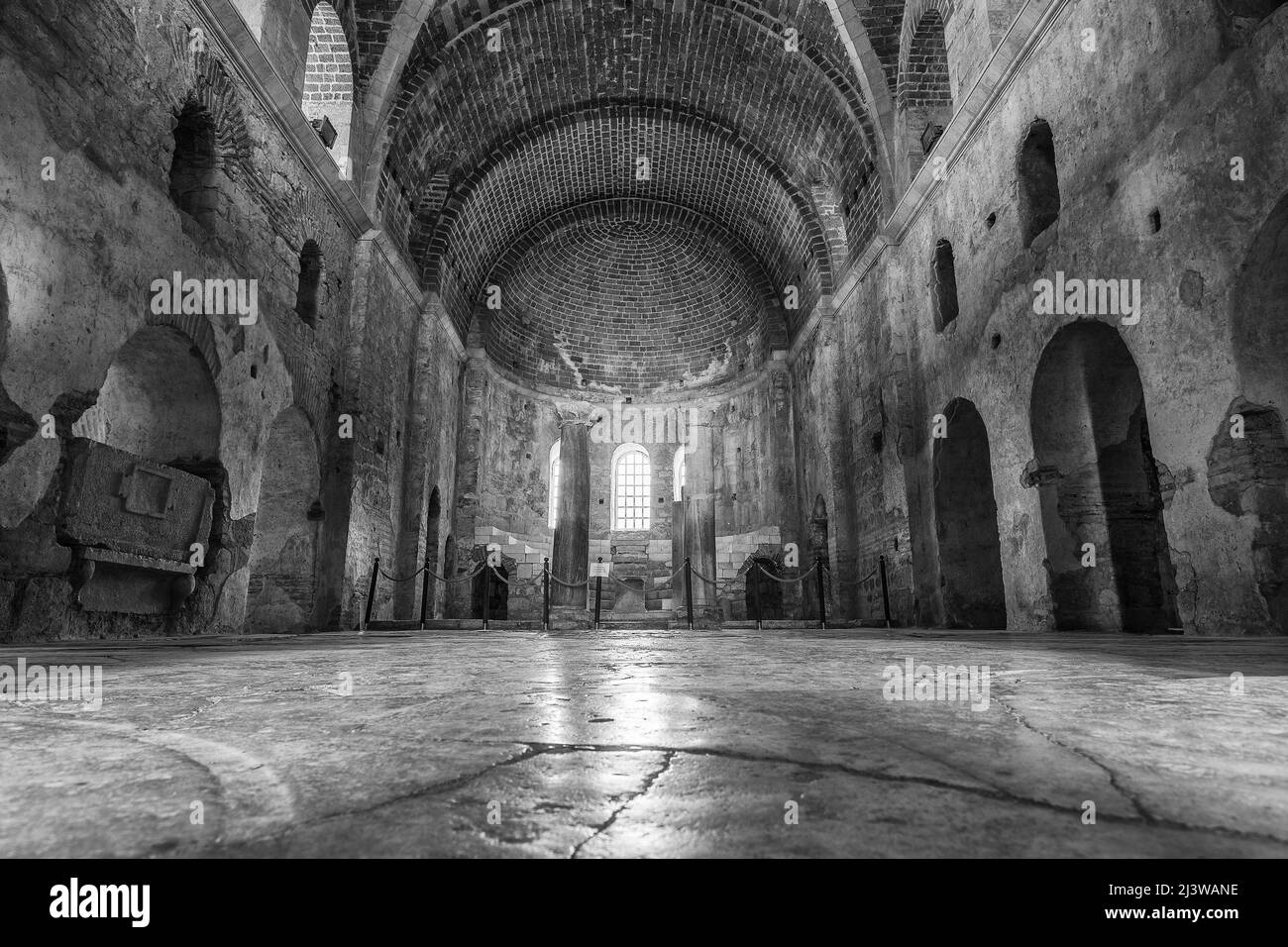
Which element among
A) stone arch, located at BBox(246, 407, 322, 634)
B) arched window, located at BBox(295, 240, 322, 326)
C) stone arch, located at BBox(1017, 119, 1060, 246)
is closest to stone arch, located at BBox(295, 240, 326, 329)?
arched window, located at BBox(295, 240, 322, 326)

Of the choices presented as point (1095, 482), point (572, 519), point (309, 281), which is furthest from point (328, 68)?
point (1095, 482)

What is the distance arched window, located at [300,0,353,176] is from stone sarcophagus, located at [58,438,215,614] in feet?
19.8

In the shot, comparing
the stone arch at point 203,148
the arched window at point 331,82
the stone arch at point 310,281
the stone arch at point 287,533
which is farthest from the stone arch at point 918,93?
the stone arch at point 287,533

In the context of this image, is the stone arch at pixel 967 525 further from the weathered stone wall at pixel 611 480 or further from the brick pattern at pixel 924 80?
the weathered stone wall at pixel 611 480

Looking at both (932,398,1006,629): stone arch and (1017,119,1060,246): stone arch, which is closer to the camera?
(1017,119,1060,246): stone arch

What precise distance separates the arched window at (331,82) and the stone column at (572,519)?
8544 mm

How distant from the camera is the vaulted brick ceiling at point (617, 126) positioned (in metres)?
11.4

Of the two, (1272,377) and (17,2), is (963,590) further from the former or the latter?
(17,2)

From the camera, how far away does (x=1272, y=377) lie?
16.5 feet

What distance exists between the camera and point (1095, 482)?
7.26 metres

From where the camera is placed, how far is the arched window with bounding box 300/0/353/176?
404 inches

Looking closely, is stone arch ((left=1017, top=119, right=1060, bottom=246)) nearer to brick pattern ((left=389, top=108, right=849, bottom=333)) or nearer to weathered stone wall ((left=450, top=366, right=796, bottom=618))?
brick pattern ((left=389, top=108, right=849, bottom=333))

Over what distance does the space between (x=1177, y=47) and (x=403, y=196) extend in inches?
423
